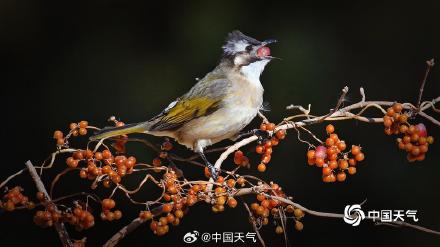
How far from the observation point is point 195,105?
1.59 m

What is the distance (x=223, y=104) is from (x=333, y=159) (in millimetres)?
549

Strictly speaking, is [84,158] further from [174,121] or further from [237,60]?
[237,60]

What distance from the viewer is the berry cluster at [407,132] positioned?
1023 millimetres

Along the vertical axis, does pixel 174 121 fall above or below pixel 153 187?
above

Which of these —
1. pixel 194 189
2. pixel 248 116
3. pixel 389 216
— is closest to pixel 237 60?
pixel 248 116

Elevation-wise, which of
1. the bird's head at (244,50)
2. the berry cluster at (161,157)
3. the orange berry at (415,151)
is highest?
the bird's head at (244,50)

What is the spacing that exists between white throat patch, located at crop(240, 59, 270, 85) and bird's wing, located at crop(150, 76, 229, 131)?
2.4 inches

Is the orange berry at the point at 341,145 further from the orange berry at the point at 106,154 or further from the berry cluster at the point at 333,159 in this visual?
the orange berry at the point at 106,154

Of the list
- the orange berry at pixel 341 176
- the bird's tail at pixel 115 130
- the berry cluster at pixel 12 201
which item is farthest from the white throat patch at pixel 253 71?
the berry cluster at pixel 12 201

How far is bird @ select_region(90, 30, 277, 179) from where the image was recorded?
1542 millimetres

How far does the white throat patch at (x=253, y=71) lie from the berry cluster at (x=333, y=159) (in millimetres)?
527

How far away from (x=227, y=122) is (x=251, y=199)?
678 mm

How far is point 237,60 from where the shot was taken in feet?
5.37

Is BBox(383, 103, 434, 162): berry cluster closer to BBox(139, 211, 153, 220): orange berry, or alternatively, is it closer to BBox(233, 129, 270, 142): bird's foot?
BBox(233, 129, 270, 142): bird's foot
